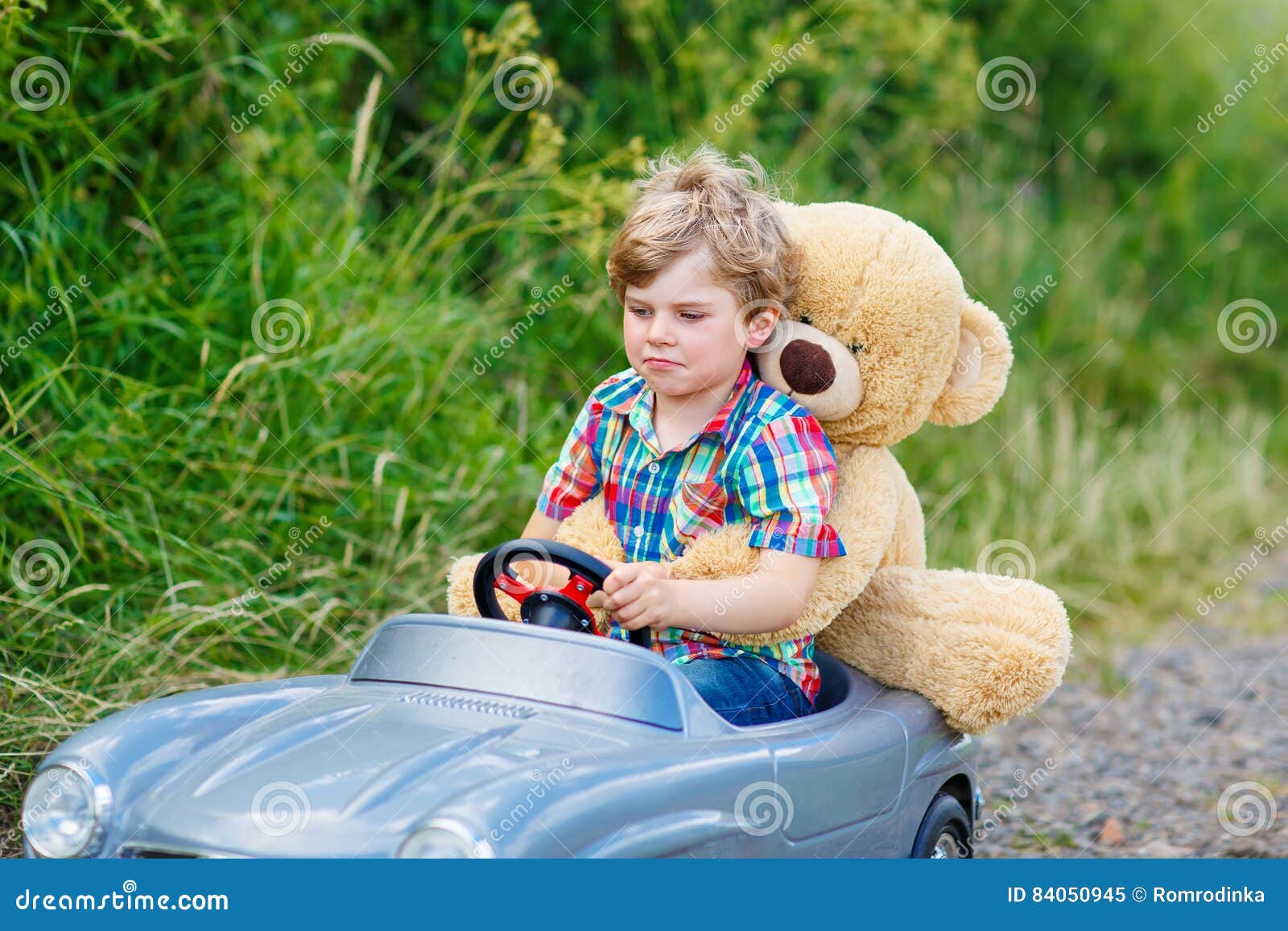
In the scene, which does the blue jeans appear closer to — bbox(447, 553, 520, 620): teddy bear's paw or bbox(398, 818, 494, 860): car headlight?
bbox(447, 553, 520, 620): teddy bear's paw

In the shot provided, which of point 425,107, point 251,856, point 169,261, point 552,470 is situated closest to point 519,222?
point 425,107

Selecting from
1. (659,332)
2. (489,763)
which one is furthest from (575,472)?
(489,763)

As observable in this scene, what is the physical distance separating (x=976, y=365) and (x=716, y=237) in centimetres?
71

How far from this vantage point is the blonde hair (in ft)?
9.32

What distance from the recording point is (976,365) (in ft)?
10.3

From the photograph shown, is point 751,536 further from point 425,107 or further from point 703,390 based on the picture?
point 425,107

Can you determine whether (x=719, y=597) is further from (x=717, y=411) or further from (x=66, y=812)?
(x=66, y=812)

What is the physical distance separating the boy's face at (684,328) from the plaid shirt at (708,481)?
11 cm

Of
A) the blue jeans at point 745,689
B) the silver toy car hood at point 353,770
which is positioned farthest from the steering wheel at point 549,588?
the silver toy car hood at point 353,770

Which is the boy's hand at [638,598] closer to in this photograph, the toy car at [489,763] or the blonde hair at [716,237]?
the toy car at [489,763]

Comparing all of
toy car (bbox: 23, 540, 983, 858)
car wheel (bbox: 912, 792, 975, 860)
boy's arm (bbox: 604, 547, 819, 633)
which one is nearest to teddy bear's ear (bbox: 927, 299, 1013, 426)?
boy's arm (bbox: 604, 547, 819, 633)

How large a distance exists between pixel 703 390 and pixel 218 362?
6.30ft

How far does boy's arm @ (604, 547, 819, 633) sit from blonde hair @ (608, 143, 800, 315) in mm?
565

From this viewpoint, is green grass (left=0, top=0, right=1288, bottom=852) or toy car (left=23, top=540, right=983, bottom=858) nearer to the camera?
toy car (left=23, top=540, right=983, bottom=858)
